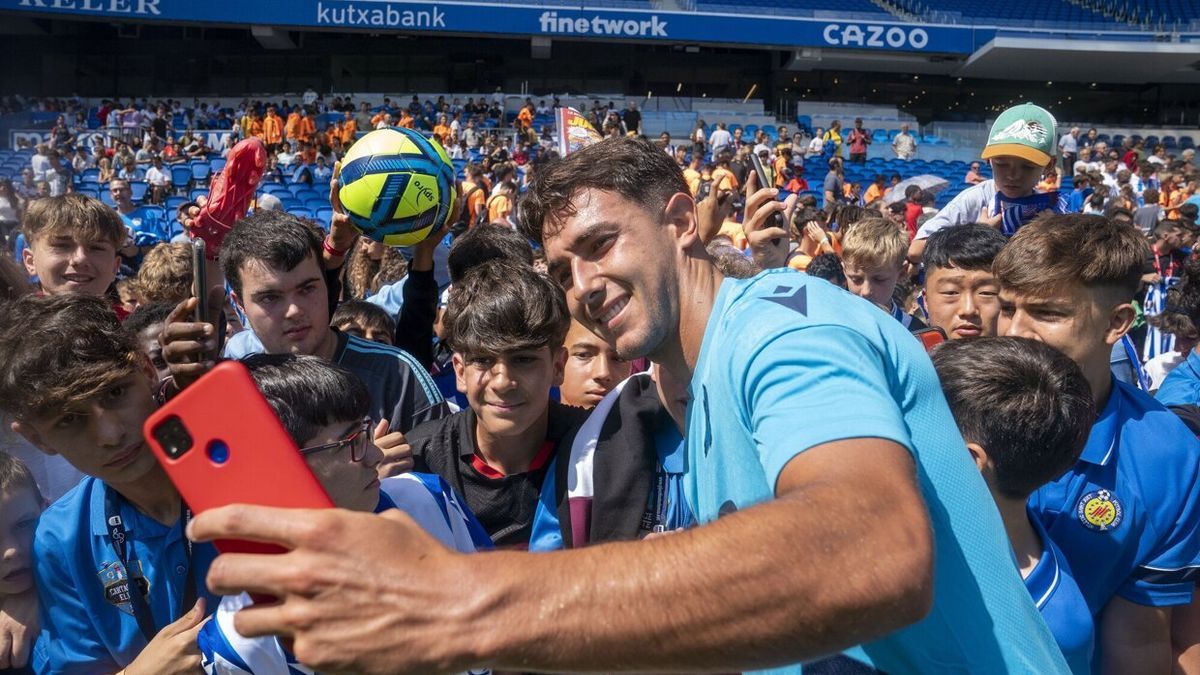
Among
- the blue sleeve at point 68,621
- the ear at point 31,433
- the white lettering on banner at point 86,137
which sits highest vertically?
the white lettering on banner at point 86,137

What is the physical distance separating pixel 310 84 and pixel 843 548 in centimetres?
3386

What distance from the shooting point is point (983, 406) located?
198 centimetres

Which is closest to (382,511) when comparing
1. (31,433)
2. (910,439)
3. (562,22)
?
(31,433)

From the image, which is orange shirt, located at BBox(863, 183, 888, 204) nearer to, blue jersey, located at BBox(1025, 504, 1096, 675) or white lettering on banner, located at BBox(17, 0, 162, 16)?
blue jersey, located at BBox(1025, 504, 1096, 675)

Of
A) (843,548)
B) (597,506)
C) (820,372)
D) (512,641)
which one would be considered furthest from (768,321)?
(597,506)

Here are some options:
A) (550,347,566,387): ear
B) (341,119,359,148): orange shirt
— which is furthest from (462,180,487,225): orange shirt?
(341,119,359,148): orange shirt

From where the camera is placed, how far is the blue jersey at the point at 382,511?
5.92 ft

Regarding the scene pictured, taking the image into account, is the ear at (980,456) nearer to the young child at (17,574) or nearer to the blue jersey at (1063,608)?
the blue jersey at (1063,608)

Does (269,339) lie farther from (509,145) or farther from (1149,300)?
(509,145)

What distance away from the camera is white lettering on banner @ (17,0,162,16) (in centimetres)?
2753

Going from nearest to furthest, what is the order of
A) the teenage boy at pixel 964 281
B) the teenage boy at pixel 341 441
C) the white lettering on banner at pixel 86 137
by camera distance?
the teenage boy at pixel 341 441 → the teenage boy at pixel 964 281 → the white lettering on banner at pixel 86 137

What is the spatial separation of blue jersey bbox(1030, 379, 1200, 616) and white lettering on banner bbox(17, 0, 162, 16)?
3097 cm

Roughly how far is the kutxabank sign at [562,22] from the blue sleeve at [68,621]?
92.5ft

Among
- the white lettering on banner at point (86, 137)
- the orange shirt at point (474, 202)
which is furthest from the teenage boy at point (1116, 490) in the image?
the white lettering on banner at point (86, 137)
